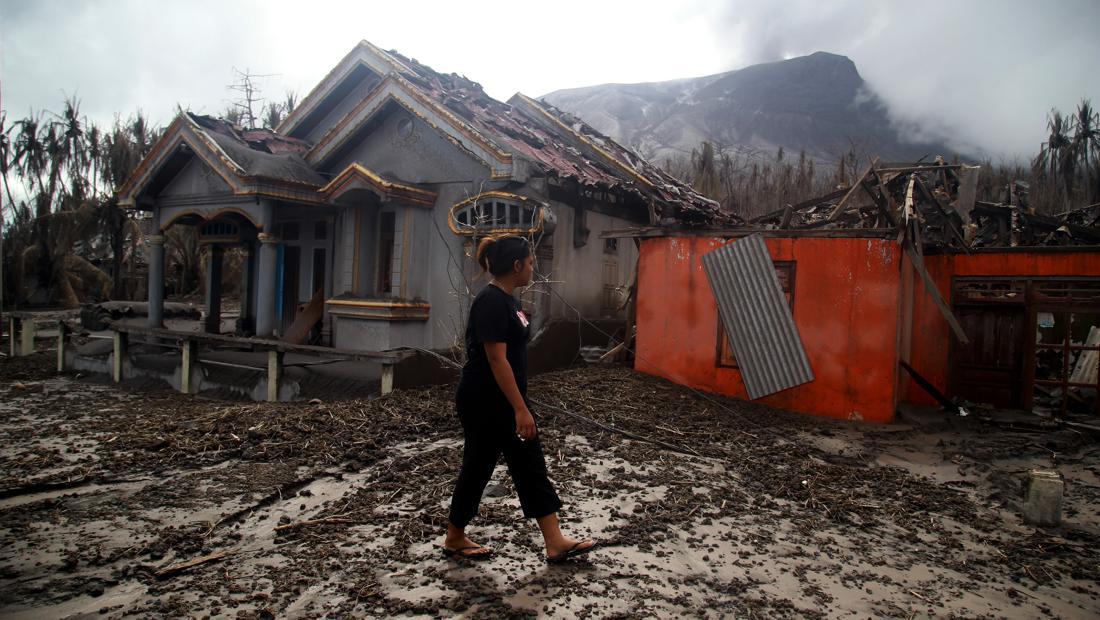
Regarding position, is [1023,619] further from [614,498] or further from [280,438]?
[280,438]

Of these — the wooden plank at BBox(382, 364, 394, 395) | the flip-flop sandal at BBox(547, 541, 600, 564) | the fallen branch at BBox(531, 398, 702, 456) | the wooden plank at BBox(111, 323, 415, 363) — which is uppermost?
the wooden plank at BBox(111, 323, 415, 363)

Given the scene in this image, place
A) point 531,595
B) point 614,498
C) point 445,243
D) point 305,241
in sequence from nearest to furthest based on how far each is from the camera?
point 531,595
point 614,498
point 445,243
point 305,241

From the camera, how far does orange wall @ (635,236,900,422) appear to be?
7.99 m

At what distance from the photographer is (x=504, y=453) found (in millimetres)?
3559

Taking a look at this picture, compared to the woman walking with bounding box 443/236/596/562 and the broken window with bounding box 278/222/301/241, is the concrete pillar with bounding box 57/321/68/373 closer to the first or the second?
the broken window with bounding box 278/222/301/241

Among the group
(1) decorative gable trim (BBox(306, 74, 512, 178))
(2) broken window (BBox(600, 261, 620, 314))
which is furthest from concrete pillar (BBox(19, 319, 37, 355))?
(2) broken window (BBox(600, 261, 620, 314))

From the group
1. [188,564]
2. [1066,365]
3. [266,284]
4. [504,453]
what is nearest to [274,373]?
[266,284]

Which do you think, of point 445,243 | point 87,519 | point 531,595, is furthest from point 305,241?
point 531,595

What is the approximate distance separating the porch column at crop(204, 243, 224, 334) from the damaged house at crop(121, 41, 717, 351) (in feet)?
0.15

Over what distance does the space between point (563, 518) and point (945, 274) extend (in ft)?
28.1

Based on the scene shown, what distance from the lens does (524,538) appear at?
407cm

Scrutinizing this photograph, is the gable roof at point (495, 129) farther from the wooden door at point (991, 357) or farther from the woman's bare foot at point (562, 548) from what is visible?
the woman's bare foot at point (562, 548)

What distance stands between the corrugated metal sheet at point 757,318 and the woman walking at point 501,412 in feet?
17.1

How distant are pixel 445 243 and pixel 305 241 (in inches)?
163
